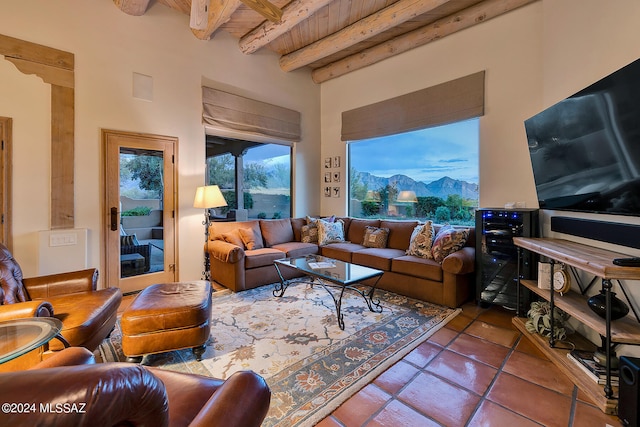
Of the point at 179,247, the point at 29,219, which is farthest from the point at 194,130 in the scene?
the point at 29,219

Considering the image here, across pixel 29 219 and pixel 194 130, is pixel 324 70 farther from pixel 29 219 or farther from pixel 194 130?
pixel 29 219

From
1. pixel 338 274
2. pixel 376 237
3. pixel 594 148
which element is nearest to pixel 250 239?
pixel 338 274

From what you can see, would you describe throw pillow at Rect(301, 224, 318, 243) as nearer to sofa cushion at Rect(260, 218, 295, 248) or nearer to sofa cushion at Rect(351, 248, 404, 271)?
sofa cushion at Rect(260, 218, 295, 248)

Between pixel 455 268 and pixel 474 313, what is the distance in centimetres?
51

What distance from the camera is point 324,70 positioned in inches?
207

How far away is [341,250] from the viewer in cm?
409

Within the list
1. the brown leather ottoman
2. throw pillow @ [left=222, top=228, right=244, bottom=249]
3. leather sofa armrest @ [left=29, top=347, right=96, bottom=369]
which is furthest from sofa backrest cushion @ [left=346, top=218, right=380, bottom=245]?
leather sofa armrest @ [left=29, top=347, right=96, bottom=369]

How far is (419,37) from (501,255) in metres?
3.18

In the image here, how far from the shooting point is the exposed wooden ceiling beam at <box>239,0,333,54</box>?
330 cm

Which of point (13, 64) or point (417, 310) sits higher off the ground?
point (13, 64)

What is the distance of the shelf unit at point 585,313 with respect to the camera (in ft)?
5.25

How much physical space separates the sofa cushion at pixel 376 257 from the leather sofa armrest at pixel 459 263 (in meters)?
0.71

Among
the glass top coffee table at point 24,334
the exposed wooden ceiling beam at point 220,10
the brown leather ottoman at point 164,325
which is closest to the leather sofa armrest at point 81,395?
the glass top coffee table at point 24,334

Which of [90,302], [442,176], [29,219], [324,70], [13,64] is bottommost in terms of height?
[90,302]
